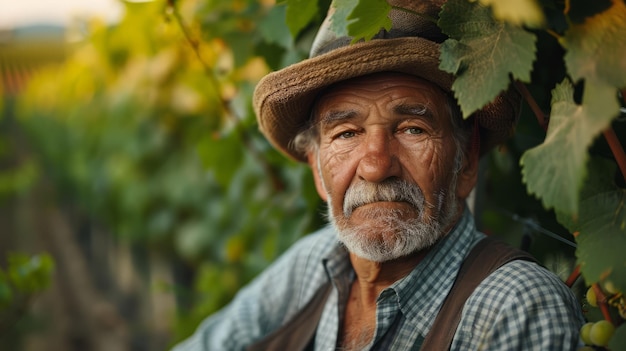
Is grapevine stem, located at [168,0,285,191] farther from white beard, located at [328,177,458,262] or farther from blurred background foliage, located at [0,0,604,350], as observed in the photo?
white beard, located at [328,177,458,262]

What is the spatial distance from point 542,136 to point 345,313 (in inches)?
33.2

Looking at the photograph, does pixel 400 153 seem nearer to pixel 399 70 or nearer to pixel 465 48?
pixel 399 70

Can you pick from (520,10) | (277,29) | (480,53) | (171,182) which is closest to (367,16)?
(480,53)

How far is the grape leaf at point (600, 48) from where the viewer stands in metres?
1.47

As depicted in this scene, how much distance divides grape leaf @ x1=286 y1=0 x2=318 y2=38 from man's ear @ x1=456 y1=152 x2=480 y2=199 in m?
0.64

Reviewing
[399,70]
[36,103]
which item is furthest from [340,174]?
[36,103]

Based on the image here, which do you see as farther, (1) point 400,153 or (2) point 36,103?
(2) point 36,103

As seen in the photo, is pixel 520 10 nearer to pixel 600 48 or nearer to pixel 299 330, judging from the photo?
pixel 600 48

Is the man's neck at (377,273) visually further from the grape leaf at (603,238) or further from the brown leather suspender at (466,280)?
the grape leaf at (603,238)

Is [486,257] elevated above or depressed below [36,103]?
below

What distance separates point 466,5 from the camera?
5.71 ft

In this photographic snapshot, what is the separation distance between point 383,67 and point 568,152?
727 mm

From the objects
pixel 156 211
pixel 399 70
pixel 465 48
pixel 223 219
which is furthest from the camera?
pixel 156 211

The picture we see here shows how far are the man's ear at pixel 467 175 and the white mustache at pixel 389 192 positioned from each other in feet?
0.64
